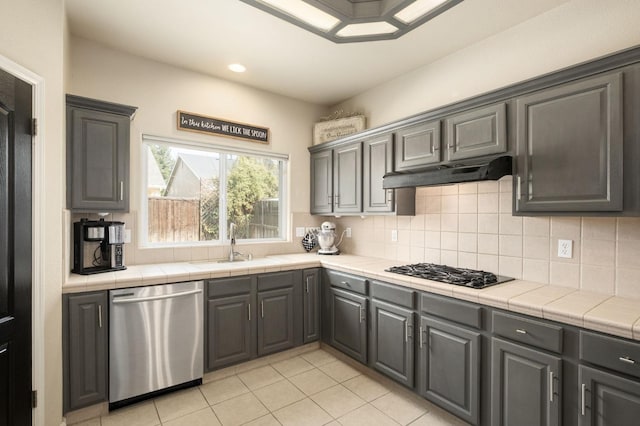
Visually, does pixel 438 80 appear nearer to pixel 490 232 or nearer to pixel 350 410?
pixel 490 232

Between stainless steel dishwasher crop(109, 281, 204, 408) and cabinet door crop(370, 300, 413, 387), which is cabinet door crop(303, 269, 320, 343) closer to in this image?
cabinet door crop(370, 300, 413, 387)

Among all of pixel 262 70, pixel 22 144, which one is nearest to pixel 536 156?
pixel 262 70

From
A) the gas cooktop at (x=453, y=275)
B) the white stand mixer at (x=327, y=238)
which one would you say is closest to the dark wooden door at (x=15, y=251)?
the gas cooktop at (x=453, y=275)

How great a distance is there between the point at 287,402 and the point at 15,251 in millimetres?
1965

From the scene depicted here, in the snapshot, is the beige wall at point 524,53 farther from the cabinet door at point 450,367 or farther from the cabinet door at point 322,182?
A: the cabinet door at point 450,367

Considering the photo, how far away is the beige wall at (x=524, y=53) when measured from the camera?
6.19 ft

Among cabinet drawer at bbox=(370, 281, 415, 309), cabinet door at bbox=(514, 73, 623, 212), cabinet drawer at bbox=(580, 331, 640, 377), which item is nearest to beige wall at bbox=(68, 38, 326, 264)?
cabinet drawer at bbox=(370, 281, 415, 309)

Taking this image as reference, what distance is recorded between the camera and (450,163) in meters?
2.37

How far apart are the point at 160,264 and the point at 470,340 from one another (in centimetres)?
258

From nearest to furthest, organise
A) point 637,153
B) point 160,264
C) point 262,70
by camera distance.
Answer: point 637,153 → point 160,264 → point 262,70

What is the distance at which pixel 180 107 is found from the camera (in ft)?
9.89

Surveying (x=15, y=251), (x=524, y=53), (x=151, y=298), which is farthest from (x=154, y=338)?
(x=524, y=53)

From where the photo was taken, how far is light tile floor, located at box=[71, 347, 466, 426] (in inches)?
83.4

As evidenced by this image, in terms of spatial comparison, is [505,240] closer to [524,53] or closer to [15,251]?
[524,53]
